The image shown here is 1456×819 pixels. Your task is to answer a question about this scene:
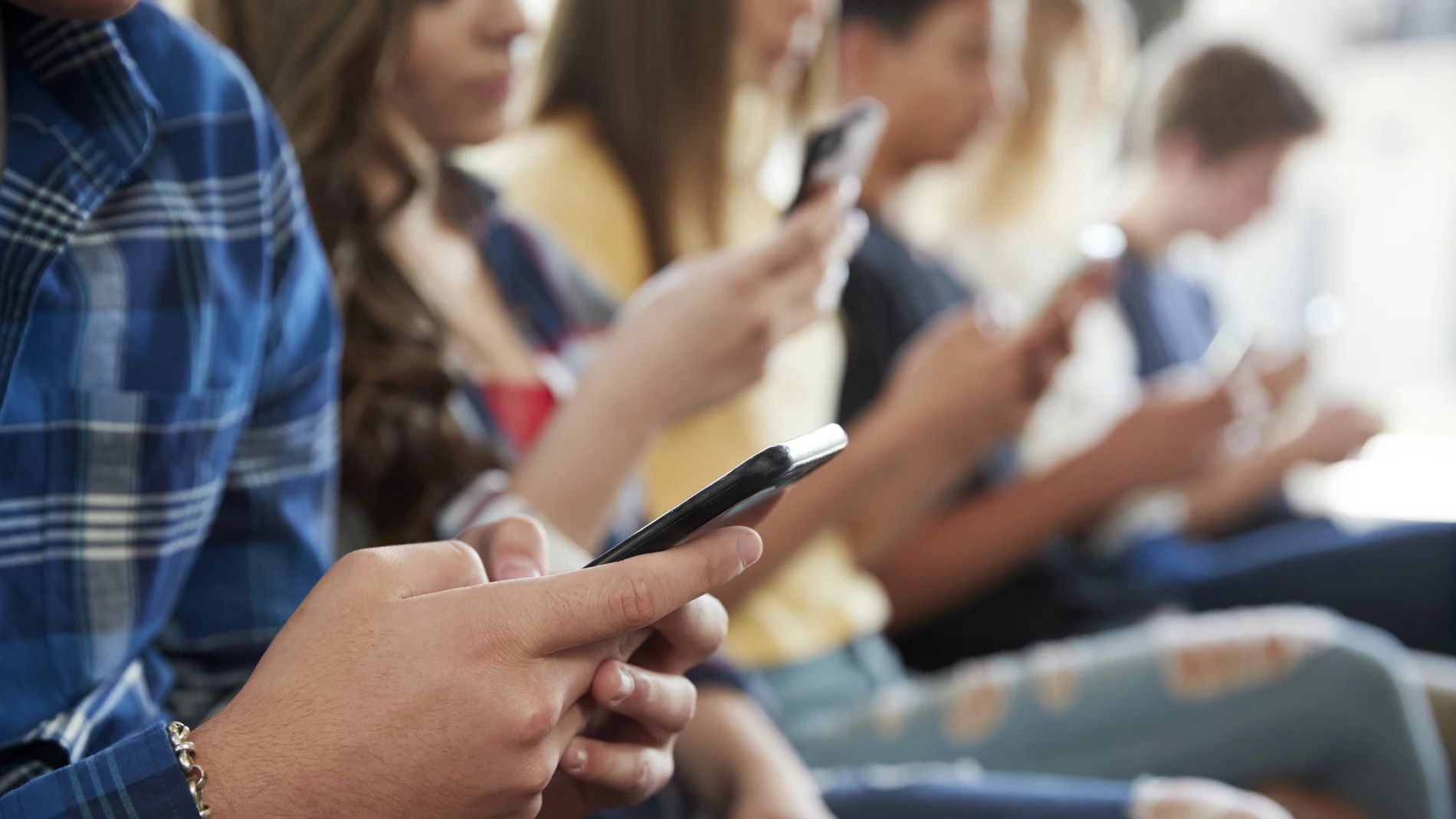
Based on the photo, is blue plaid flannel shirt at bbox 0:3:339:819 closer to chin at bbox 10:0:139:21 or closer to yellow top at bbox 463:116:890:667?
chin at bbox 10:0:139:21

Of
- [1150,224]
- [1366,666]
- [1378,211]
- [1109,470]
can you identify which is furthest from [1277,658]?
[1378,211]

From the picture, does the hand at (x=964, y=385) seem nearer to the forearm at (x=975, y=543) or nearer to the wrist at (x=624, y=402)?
the forearm at (x=975, y=543)

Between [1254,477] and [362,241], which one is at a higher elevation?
[362,241]

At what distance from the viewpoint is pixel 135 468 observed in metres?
0.58

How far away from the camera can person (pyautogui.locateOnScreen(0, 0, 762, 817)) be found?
1.52ft

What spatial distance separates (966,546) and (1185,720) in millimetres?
370

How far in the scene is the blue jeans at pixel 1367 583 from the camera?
1649 mm

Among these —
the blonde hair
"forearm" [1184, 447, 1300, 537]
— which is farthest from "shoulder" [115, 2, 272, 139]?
"forearm" [1184, 447, 1300, 537]

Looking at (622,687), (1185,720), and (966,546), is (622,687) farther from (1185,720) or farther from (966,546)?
(966,546)

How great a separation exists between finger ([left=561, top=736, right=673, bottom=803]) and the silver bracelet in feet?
0.48

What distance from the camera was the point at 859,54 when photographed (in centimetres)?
154

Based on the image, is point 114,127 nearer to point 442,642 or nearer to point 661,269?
point 442,642

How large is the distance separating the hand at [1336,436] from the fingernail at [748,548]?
67.2 inches

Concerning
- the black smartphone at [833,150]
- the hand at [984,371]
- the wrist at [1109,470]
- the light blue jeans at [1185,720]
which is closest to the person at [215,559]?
the black smartphone at [833,150]
